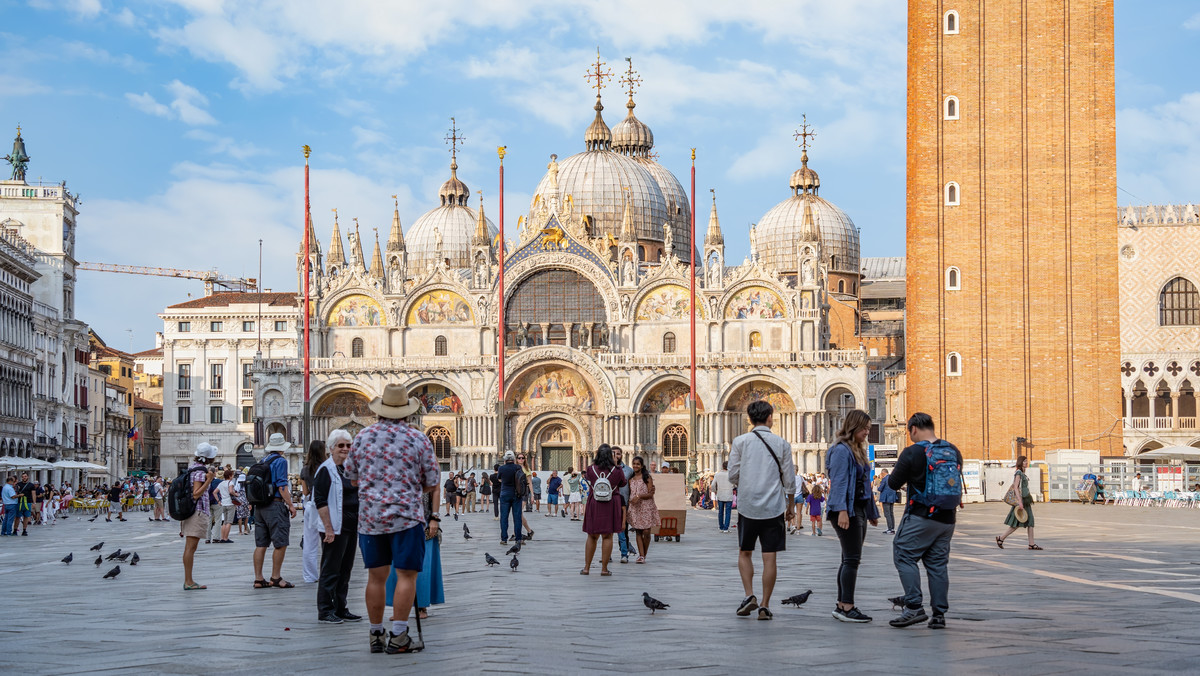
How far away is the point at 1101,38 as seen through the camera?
42.9m

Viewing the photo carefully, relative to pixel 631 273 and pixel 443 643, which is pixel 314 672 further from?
pixel 631 273

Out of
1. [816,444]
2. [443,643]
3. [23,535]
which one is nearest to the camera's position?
[443,643]

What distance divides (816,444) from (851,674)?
46166mm

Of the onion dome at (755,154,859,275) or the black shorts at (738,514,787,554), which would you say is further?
the onion dome at (755,154,859,275)

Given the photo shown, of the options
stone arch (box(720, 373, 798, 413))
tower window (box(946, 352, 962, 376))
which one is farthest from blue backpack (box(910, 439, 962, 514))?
stone arch (box(720, 373, 798, 413))

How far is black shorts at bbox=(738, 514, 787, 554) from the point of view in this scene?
1041 cm

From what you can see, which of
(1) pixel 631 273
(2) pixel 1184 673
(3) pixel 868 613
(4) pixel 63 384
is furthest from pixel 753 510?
(4) pixel 63 384

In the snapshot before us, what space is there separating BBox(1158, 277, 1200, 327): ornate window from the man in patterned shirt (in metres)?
51.6

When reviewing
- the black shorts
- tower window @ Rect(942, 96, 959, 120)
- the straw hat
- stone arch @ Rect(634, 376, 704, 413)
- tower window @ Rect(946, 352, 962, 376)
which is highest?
tower window @ Rect(942, 96, 959, 120)

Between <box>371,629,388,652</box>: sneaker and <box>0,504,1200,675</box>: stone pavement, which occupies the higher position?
<box>371,629,388,652</box>: sneaker

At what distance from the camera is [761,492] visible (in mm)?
10422

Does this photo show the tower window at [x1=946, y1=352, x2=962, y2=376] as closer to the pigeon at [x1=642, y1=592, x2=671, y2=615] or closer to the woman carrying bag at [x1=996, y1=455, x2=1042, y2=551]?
the woman carrying bag at [x1=996, y1=455, x2=1042, y2=551]

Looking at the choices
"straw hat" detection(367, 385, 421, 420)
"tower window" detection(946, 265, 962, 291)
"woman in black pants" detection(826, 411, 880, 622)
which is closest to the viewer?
"straw hat" detection(367, 385, 421, 420)

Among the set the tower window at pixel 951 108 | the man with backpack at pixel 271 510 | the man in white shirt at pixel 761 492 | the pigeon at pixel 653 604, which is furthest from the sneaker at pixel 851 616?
the tower window at pixel 951 108
